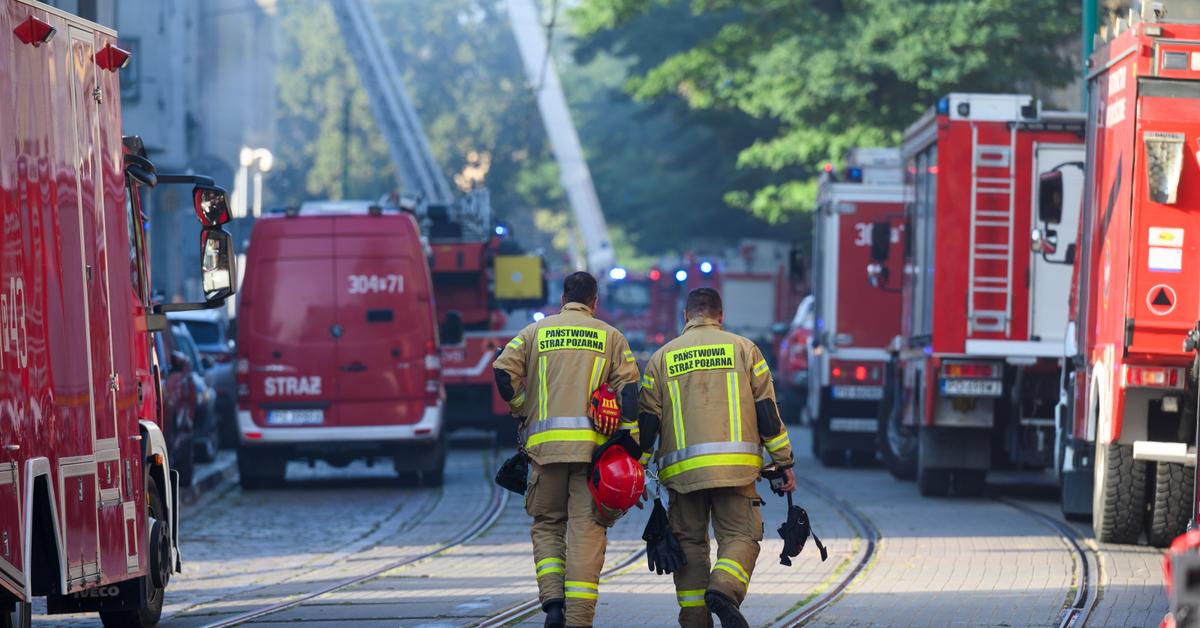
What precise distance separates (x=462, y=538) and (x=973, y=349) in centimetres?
505

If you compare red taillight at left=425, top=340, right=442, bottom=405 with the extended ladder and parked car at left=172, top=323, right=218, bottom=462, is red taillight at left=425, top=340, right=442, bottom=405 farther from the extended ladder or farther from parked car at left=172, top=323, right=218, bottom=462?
the extended ladder

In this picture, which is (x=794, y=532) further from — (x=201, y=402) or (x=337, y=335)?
(x=201, y=402)

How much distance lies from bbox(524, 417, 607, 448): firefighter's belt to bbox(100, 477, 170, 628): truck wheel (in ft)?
6.67

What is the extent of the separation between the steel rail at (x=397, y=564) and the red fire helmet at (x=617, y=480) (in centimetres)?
249

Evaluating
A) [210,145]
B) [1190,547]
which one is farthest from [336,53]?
[1190,547]

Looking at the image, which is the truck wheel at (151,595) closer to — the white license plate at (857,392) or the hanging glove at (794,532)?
the hanging glove at (794,532)

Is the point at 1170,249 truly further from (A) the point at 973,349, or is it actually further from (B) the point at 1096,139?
(A) the point at 973,349

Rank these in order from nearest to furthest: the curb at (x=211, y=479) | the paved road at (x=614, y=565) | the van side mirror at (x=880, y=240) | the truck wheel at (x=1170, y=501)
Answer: the paved road at (x=614, y=565) < the truck wheel at (x=1170, y=501) < the curb at (x=211, y=479) < the van side mirror at (x=880, y=240)

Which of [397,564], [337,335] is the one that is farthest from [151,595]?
[337,335]

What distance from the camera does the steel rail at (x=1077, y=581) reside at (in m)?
10.4

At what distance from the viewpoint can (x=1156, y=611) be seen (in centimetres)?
1062

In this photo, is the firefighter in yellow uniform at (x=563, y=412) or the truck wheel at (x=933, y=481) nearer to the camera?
the firefighter in yellow uniform at (x=563, y=412)

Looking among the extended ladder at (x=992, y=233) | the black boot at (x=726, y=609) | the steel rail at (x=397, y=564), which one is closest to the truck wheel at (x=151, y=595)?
the steel rail at (x=397, y=564)

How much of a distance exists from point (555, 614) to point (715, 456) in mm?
960
